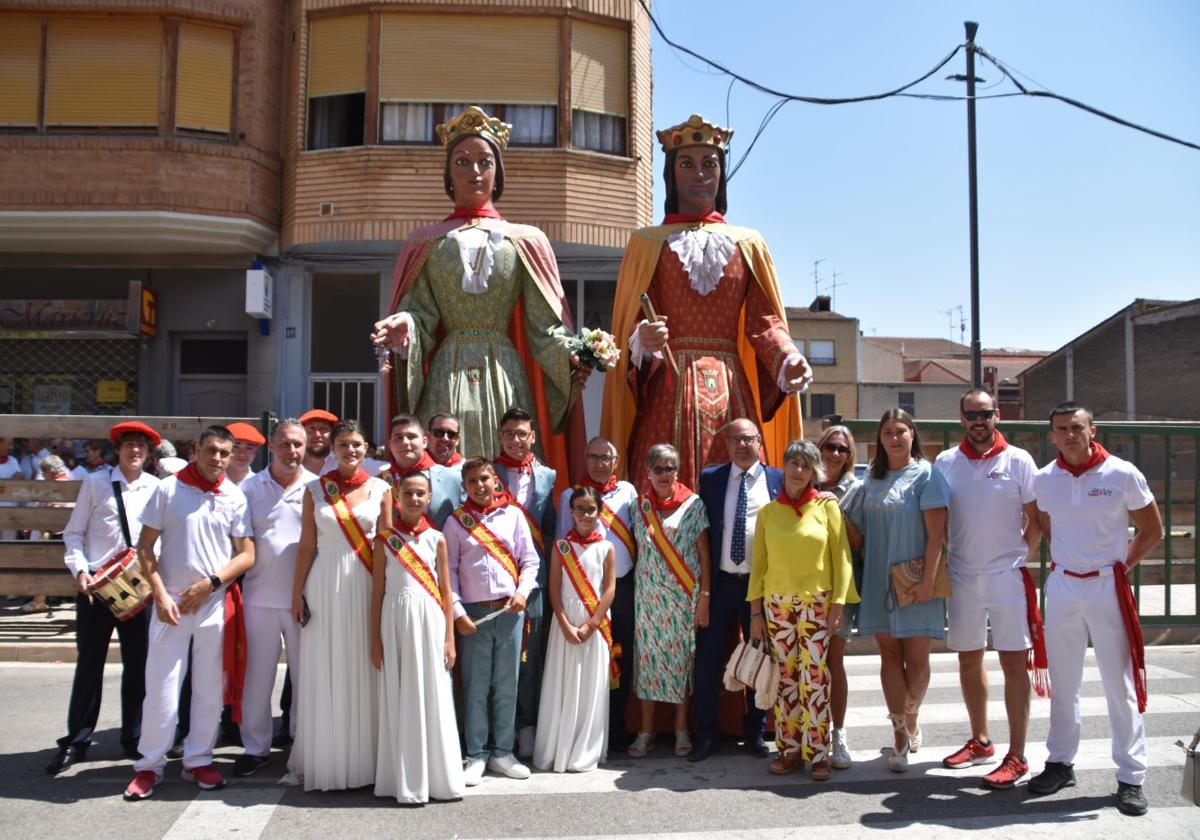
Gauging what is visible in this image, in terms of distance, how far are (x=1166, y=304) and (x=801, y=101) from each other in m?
23.9

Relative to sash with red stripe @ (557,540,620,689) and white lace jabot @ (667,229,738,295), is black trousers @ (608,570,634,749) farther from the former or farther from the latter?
white lace jabot @ (667,229,738,295)

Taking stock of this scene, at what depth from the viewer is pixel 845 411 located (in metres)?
42.9

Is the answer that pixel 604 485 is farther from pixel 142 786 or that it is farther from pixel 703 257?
pixel 142 786

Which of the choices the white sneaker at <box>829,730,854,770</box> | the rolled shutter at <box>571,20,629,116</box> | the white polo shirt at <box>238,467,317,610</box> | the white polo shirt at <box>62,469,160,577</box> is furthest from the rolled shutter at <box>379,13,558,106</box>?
the white sneaker at <box>829,730,854,770</box>

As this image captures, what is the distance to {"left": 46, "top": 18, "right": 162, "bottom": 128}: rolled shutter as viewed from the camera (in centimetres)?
1309

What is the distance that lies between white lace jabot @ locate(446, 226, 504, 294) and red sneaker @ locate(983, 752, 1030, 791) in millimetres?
3703

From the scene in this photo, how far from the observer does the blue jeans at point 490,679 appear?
4.90 meters

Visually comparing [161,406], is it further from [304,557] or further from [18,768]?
[304,557]

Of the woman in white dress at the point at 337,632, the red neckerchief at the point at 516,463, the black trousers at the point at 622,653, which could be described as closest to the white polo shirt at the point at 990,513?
the black trousers at the point at 622,653

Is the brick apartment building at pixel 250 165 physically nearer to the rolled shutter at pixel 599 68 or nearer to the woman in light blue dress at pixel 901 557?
the rolled shutter at pixel 599 68

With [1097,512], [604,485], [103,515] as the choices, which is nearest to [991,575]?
[1097,512]

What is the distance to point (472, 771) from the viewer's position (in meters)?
4.76

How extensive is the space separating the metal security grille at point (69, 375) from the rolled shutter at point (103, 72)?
2943 millimetres

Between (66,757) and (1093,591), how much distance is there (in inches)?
201
